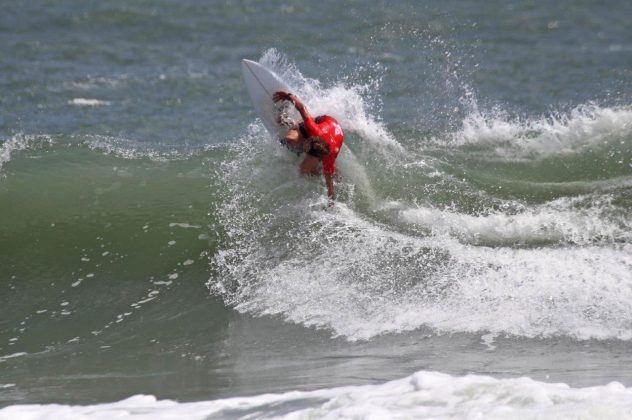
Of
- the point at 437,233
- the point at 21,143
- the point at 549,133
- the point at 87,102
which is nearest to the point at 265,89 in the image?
the point at 437,233

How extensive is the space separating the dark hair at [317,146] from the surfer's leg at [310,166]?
13 centimetres

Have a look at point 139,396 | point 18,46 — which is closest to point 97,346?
point 139,396

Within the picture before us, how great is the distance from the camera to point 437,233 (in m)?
9.58

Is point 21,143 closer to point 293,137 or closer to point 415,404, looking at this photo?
point 293,137

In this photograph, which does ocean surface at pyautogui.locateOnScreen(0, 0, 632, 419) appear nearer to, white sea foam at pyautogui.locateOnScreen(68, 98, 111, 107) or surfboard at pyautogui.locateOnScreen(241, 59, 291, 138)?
white sea foam at pyautogui.locateOnScreen(68, 98, 111, 107)

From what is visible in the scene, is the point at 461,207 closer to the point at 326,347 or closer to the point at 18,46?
the point at 326,347

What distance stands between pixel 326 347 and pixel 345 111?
14.9 feet

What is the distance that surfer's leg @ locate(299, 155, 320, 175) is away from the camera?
32.1 ft

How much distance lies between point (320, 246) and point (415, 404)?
392 cm

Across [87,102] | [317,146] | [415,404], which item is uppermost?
[87,102]

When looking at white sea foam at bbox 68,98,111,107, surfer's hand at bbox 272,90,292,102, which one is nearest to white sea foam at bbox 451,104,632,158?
surfer's hand at bbox 272,90,292,102

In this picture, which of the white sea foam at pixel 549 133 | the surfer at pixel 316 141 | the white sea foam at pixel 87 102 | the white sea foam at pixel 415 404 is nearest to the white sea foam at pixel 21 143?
the white sea foam at pixel 87 102

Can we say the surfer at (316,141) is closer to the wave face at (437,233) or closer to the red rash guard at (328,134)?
the red rash guard at (328,134)

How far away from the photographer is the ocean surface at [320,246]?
6387mm
